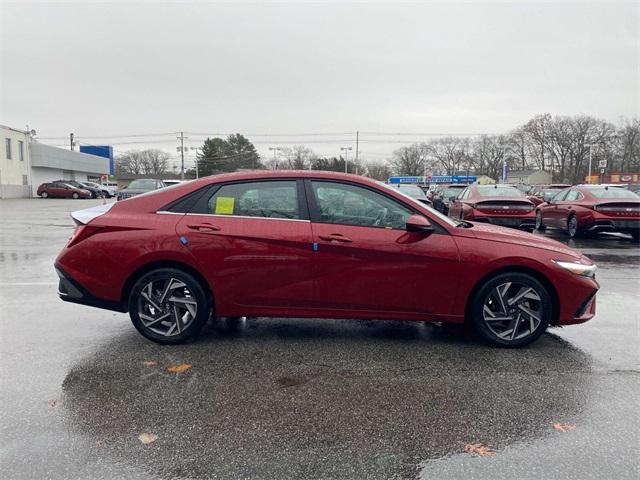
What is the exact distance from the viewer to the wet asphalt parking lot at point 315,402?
2.55 metres

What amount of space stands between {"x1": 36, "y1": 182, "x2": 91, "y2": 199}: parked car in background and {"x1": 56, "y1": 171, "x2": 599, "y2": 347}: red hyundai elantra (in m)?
41.9

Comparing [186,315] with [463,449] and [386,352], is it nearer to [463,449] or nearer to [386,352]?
[386,352]

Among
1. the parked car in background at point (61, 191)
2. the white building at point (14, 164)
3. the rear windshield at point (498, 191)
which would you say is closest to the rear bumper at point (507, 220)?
the rear windshield at point (498, 191)

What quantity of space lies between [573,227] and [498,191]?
2325mm

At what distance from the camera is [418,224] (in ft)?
13.4

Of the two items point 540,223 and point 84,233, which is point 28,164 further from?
point 84,233

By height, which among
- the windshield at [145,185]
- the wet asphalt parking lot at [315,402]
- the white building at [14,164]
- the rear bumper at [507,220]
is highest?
the white building at [14,164]

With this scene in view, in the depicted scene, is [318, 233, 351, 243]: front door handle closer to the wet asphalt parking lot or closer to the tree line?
the wet asphalt parking lot

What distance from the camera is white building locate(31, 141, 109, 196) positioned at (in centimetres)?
4478

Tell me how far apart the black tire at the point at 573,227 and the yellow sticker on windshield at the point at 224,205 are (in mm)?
11113

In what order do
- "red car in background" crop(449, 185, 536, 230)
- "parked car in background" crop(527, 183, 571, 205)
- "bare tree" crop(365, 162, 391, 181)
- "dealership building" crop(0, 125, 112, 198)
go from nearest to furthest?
"red car in background" crop(449, 185, 536, 230), "parked car in background" crop(527, 183, 571, 205), "dealership building" crop(0, 125, 112, 198), "bare tree" crop(365, 162, 391, 181)

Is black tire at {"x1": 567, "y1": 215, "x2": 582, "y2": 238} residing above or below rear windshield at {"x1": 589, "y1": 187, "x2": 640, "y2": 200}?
below

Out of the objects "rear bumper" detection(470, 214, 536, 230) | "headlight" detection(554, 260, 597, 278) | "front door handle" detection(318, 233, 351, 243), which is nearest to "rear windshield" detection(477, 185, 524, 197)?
"rear bumper" detection(470, 214, 536, 230)

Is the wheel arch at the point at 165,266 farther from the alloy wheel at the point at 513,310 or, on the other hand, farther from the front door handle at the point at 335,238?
the alloy wheel at the point at 513,310
